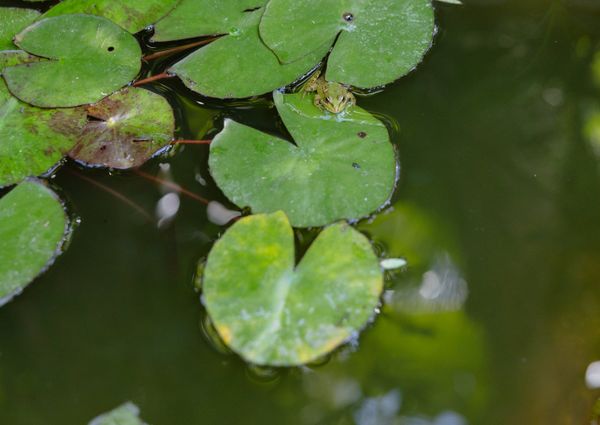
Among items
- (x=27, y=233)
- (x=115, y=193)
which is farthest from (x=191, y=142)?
(x=27, y=233)

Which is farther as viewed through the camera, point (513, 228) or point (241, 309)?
point (513, 228)

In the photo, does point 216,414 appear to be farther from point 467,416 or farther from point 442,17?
point 442,17

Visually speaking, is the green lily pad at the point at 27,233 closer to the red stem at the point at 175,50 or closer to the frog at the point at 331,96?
the red stem at the point at 175,50

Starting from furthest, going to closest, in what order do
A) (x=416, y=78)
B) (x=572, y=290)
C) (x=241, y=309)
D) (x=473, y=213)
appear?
(x=416, y=78)
(x=473, y=213)
(x=572, y=290)
(x=241, y=309)

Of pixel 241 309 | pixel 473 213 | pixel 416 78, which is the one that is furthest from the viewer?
pixel 416 78

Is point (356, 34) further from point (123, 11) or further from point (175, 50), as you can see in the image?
point (123, 11)

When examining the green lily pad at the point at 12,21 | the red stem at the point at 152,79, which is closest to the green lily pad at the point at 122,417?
the red stem at the point at 152,79

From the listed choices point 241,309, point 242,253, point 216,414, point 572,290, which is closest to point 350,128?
point 242,253
